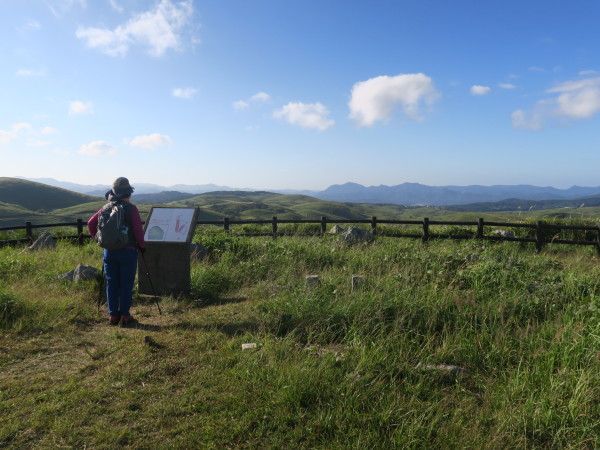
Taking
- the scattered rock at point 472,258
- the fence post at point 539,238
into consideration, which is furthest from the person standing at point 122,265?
the fence post at point 539,238

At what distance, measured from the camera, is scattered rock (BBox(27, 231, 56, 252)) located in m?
10.8

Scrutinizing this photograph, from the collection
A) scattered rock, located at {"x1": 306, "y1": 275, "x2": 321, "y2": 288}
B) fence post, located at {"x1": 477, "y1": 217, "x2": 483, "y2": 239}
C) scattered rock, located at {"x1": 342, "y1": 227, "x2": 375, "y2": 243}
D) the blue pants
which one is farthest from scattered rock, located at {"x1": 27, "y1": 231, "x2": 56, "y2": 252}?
fence post, located at {"x1": 477, "y1": 217, "x2": 483, "y2": 239}

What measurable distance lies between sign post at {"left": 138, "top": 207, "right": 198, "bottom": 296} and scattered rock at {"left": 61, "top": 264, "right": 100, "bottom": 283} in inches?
37.3

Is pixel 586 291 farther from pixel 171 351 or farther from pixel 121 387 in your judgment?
pixel 121 387

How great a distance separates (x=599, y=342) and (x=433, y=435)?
2241 mm

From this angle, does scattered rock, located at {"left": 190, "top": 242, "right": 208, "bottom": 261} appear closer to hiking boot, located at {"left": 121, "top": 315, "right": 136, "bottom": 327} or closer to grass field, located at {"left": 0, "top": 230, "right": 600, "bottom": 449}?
grass field, located at {"left": 0, "top": 230, "right": 600, "bottom": 449}

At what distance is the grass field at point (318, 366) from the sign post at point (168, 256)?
1.42 ft

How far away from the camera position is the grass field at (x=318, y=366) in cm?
279

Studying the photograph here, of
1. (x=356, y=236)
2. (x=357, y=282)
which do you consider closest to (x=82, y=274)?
(x=357, y=282)

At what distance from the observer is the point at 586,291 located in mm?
5504

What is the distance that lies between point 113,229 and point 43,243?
797cm

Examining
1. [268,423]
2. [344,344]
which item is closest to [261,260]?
[344,344]

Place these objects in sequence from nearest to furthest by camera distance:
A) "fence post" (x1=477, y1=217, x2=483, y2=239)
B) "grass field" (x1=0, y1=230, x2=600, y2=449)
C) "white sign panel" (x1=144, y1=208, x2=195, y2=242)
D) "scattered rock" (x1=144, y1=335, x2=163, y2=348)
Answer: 1. "grass field" (x1=0, y1=230, x2=600, y2=449)
2. "scattered rock" (x1=144, y1=335, x2=163, y2=348)
3. "white sign panel" (x1=144, y1=208, x2=195, y2=242)
4. "fence post" (x1=477, y1=217, x2=483, y2=239)

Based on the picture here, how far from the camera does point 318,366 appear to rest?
139 inches
